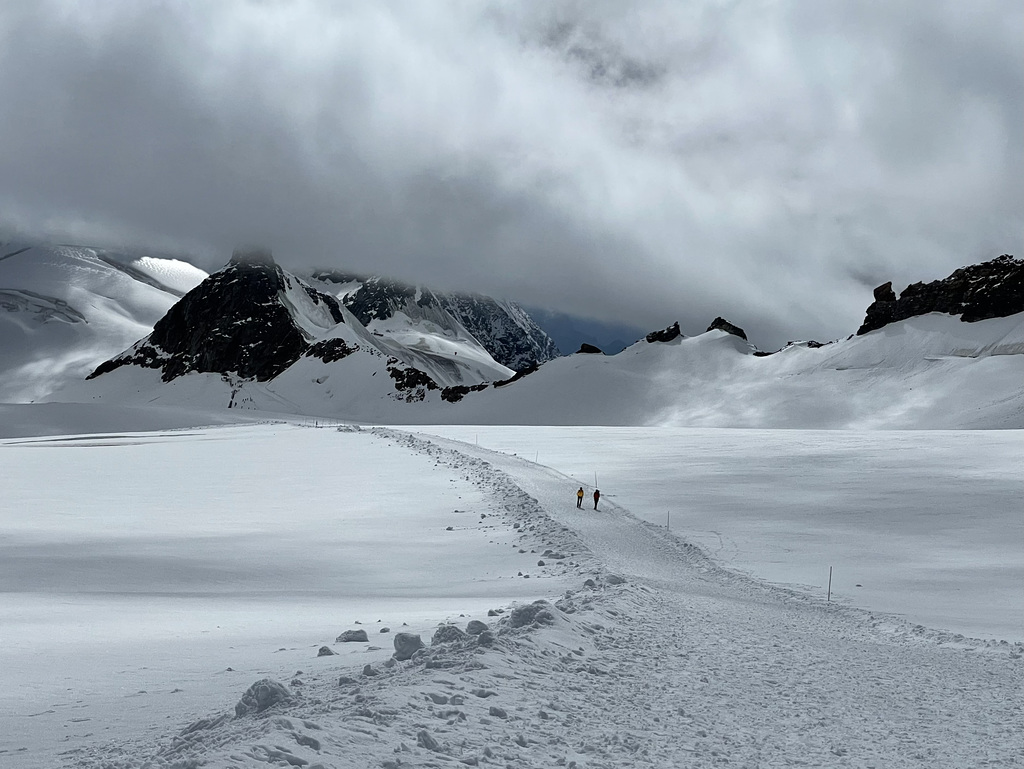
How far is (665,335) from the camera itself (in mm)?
144875

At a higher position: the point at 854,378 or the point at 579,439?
the point at 854,378

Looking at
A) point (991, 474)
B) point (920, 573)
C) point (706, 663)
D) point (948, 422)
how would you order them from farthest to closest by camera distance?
point (948, 422) < point (991, 474) < point (920, 573) < point (706, 663)

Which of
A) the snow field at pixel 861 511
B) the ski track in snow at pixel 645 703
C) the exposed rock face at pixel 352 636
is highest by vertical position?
the snow field at pixel 861 511

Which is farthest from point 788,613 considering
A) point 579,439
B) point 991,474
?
point 579,439

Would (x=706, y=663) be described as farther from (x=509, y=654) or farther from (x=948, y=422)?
(x=948, y=422)

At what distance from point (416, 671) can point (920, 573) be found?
14159mm

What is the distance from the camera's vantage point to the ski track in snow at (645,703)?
5.61 meters

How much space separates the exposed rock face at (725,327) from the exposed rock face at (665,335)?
7620 mm

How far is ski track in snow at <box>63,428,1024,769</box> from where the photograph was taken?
5605mm

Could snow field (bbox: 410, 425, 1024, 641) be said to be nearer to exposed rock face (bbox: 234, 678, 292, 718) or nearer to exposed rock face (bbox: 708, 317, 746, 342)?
exposed rock face (bbox: 234, 678, 292, 718)

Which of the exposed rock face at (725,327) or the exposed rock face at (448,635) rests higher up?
the exposed rock face at (725,327)

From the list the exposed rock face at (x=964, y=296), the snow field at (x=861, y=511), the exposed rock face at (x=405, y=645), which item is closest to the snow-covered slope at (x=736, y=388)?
the exposed rock face at (x=964, y=296)

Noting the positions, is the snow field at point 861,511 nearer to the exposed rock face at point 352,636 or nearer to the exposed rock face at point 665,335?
the exposed rock face at point 352,636

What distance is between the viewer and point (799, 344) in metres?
132
